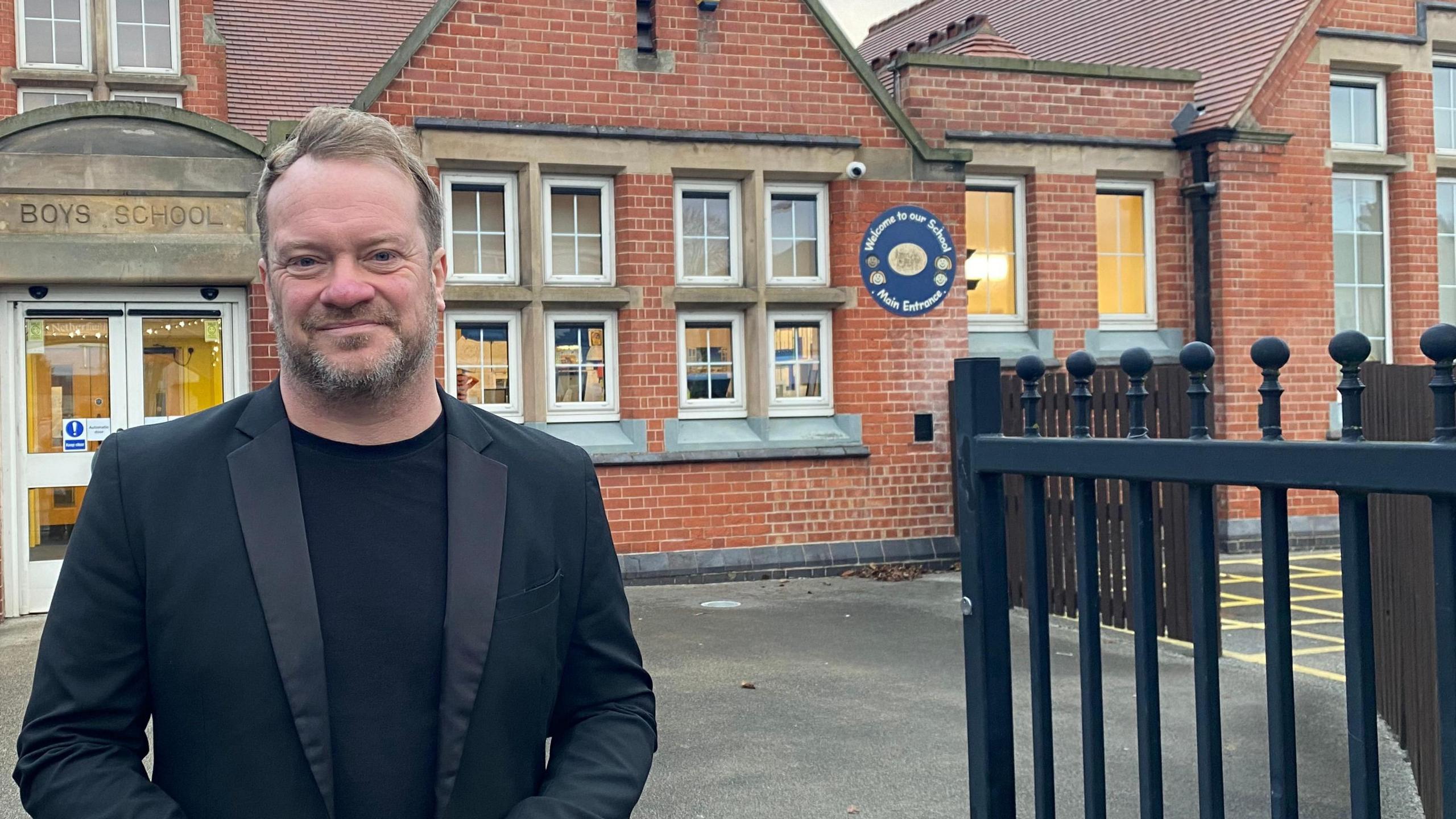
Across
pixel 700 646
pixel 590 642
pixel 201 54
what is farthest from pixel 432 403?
pixel 201 54

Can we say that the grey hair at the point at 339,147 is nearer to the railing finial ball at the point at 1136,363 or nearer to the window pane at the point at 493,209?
the railing finial ball at the point at 1136,363

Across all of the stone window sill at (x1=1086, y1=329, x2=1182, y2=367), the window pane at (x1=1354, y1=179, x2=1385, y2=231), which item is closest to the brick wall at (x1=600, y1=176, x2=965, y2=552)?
the stone window sill at (x1=1086, y1=329, x2=1182, y2=367)

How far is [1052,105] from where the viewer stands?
13.1 m

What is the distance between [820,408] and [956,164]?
266 centimetres

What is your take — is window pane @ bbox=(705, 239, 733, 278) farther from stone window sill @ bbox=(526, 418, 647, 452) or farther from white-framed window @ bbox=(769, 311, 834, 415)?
stone window sill @ bbox=(526, 418, 647, 452)

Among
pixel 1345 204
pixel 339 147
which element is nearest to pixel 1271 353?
pixel 339 147

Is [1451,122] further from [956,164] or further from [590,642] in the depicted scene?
[590,642]

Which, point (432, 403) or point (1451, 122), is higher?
point (1451, 122)

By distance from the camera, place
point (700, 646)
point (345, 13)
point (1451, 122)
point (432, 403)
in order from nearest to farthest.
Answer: point (432, 403)
point (700, 646)
point (1451, 122)
point (345, 13)

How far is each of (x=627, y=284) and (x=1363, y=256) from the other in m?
8.29

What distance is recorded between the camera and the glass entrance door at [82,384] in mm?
9953

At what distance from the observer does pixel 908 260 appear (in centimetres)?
1224

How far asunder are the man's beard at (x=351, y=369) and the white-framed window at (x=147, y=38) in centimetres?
1150

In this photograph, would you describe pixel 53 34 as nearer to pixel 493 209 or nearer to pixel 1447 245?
pixel 493 209
